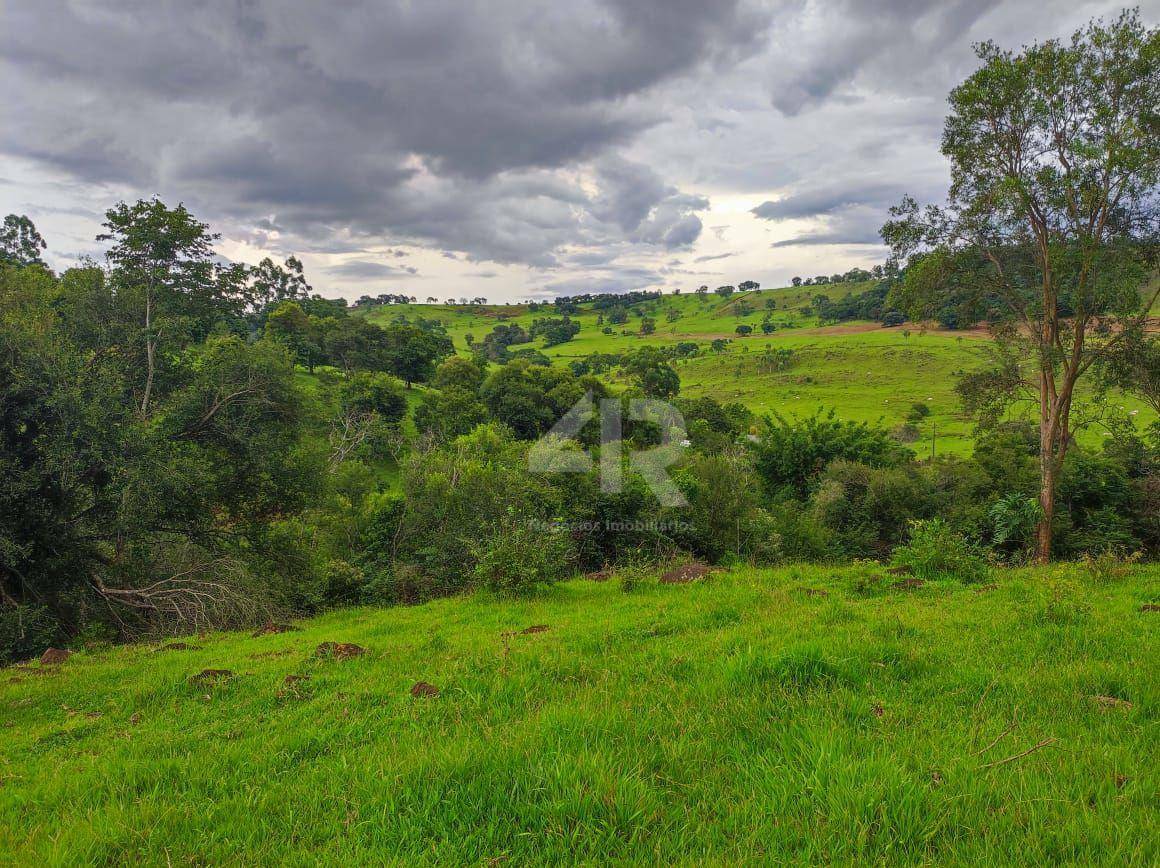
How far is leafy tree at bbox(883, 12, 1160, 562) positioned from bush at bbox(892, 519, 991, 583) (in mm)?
8740

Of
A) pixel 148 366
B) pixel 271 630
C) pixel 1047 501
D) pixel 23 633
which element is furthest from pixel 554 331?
pixel 23 633

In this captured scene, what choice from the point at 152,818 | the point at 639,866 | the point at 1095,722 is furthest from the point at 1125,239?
the point at 152,818

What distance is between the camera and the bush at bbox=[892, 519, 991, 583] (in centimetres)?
902

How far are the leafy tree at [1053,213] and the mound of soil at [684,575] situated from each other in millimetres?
11454

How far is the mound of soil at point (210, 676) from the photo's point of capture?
229 inches

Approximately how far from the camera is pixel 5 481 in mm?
10266

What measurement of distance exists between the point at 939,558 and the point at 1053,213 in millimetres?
11460

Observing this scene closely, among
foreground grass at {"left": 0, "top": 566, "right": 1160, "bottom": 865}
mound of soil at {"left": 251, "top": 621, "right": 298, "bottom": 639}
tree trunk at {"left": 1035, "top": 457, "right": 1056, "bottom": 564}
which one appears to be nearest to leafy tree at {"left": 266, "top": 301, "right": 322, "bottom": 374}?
mound of soil at {"left": 251, "top": 621, "right": 298, "bottom": 639}

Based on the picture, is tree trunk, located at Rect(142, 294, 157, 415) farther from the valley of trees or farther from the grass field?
the grass field

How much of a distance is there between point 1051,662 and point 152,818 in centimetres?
656

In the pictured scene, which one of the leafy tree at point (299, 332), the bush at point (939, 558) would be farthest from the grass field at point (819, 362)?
the leafy tree at point (299, 332)

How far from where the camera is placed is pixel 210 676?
19.5 feet

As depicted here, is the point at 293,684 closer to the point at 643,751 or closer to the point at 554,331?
the point at 643,751

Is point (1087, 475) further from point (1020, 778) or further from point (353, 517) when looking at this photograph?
point (353, 517)
